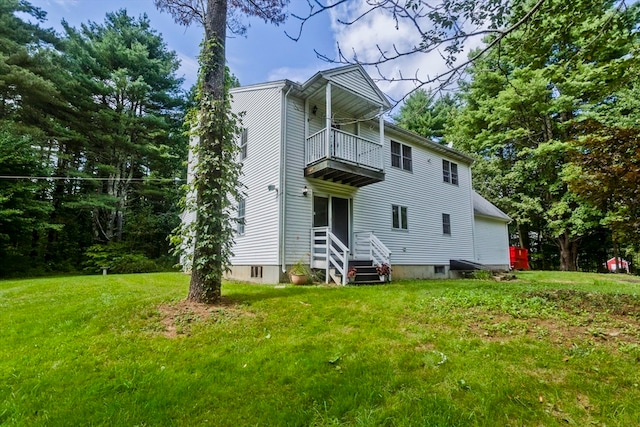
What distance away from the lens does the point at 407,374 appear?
9.71ft

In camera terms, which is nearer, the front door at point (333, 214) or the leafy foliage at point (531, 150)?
the front door at point (333, 214)

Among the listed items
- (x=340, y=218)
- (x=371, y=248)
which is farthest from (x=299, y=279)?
(x=371, y=248)

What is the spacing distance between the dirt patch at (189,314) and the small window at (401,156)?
893cm

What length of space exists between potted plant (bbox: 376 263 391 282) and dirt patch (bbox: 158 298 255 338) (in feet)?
15.9

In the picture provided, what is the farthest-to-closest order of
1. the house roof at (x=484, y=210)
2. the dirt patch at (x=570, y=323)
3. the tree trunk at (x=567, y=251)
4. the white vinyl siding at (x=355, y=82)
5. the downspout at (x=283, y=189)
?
1. the tree trunk at (x=567, y=251)
2. the house roof at (x=484, y=210)
3. the white vinyl siding at (x=355, y=82)
4. the downspout at (x=283, y=189)
5. the dirt patch at (x=570, y=323)

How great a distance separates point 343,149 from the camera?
30.7 ft

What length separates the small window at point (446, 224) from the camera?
535 inches

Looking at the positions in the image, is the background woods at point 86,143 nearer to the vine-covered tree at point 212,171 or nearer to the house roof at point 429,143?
the vine-covered tree at point 212,171

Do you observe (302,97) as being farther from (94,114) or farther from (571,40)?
(94,114)

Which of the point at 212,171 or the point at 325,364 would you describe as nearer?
the point at 325,364

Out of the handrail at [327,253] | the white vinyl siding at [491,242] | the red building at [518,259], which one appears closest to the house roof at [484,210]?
the white vinyl siding at [491,242]

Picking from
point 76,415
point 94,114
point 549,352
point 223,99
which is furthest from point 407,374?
point 94,114

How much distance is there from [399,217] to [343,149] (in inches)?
160

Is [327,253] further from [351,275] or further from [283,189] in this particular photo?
[283,189]
